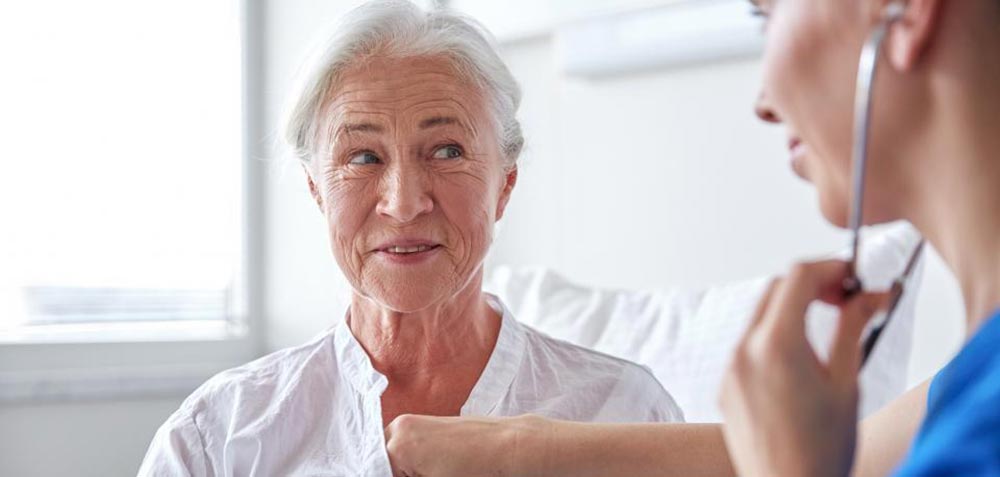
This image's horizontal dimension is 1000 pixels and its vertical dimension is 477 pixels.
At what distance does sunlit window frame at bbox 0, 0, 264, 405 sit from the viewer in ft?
8.00

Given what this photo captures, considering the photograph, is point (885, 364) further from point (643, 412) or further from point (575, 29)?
point (575, 29)

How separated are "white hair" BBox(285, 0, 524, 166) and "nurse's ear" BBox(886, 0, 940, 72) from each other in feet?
3.03

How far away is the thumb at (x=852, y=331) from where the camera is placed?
764 mm

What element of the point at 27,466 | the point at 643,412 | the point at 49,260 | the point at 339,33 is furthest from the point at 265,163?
the point at 643,412

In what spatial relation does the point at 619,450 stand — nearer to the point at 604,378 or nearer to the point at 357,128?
the point at 604,378

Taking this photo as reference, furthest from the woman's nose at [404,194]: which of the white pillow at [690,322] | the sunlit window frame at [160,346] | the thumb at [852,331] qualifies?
the sunlit window frame at [160,346]

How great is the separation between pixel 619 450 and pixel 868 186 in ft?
1.78

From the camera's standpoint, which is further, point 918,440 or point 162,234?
point 162,234

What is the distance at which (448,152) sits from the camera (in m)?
1.56

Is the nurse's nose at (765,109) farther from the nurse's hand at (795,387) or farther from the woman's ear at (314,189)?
the woman's ear at (314,189)

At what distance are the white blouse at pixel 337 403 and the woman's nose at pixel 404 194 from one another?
0.72ft

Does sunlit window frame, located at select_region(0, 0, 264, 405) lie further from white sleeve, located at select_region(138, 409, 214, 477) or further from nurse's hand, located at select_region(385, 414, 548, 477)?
nurse's hand, located at select_region(385, 414, 548, 477)

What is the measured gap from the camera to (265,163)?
121 inches

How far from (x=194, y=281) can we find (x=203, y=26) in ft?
2.29
